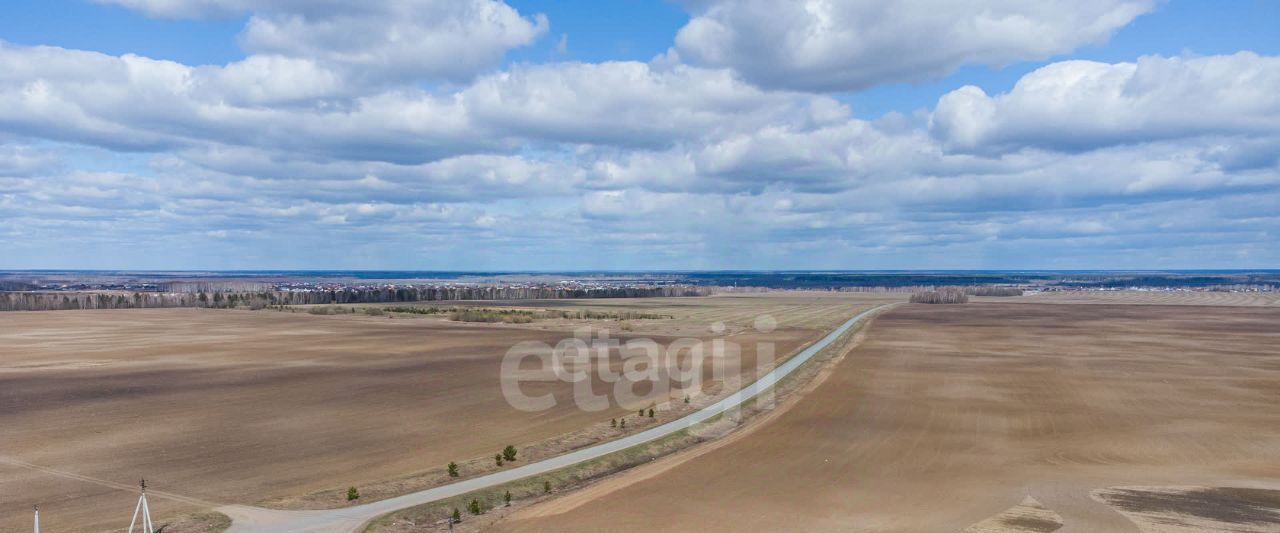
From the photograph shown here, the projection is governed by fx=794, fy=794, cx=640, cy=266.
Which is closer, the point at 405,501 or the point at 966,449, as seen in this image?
the point at 405,501

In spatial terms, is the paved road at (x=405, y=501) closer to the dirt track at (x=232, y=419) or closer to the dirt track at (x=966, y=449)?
the dirt track at (x=232, y=419)

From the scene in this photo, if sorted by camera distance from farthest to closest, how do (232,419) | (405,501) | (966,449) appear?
(232,419) → (966,449) → (405,501)

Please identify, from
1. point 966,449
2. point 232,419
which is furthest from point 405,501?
point 966,449

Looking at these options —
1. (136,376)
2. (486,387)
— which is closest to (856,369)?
(486,387)

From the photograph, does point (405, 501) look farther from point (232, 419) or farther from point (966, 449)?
point (966, 449)

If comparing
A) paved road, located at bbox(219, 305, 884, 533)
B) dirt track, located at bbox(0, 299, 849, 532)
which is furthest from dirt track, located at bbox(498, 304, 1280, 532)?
dirt track, located at bbox(0, 299, 849, 532)

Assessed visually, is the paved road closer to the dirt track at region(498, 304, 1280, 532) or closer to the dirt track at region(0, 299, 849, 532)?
the dirt track at region(0, 299, 849, 532)

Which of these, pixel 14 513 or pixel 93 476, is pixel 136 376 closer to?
pixel 93 476
